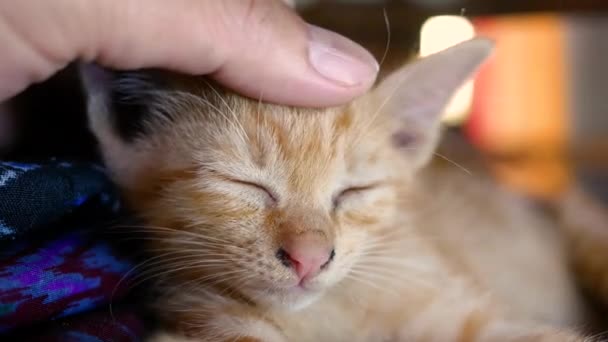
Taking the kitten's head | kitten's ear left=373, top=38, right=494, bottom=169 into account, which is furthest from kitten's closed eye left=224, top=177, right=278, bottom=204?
kitten's ear left=373, top=38, right=494, bottom=169

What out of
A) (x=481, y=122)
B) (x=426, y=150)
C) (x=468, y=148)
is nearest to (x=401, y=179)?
(x=426, y=150)

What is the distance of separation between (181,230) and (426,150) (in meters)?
0.46

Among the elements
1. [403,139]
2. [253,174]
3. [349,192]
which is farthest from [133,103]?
[403,139]

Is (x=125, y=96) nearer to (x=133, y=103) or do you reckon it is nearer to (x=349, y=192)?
(x=133, y=103)

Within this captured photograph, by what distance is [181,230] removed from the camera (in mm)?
899

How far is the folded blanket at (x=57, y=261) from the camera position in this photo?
2.26ft

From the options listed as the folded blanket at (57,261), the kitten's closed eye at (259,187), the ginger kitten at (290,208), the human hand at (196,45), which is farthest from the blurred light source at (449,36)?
the folded blanket at (57,261)

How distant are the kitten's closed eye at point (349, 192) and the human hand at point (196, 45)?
0.13 m

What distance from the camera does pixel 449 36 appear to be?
2197 millimetres

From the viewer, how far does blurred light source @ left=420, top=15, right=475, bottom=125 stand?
125cm

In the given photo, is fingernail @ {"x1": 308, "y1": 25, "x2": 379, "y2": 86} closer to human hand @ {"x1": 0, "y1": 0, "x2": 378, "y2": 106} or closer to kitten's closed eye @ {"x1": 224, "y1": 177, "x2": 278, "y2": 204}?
human hand @ {"x1": 0, "y1": 0, "x2": 378, "y2": 106}

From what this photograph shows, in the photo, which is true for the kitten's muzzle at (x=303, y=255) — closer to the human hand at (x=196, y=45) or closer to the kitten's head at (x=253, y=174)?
the kitten's head at (x=253, y=174)

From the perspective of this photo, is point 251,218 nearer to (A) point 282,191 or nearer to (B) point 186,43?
(A) point 282,191

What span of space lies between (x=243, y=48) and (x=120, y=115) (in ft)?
0.90
